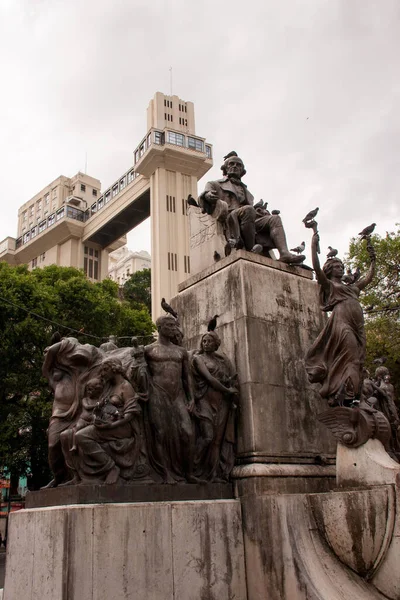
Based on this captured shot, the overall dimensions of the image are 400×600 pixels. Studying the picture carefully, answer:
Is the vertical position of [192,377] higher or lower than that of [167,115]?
lower

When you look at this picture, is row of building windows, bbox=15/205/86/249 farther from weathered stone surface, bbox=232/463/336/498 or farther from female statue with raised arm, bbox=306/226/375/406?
weathered stone surface, bbox=232/463/336/498

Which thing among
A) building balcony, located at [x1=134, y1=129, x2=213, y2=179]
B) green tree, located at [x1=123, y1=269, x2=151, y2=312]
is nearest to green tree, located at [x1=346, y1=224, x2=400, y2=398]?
building balcony, located at [x1=134, y1=129, x2=213, y2=179]

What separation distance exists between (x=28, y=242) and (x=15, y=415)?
49.9 meters

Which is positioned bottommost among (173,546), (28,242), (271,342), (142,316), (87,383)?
(173,546)

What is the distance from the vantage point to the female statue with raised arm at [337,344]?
6.68 metres

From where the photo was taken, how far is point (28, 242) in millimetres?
70000

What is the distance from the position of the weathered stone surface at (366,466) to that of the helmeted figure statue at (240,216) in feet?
10.2

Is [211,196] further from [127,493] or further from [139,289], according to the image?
[139,289]

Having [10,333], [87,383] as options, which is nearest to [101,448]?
[87,383]

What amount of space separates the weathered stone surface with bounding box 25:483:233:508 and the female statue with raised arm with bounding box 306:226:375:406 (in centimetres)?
166

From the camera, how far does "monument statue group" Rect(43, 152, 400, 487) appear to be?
19.9 ft

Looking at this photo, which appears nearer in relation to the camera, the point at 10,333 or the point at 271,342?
the point at 271,342

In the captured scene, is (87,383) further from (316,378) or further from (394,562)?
(394,562)

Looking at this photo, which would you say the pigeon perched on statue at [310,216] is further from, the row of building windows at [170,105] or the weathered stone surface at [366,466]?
the row of building windows at [170,105]
